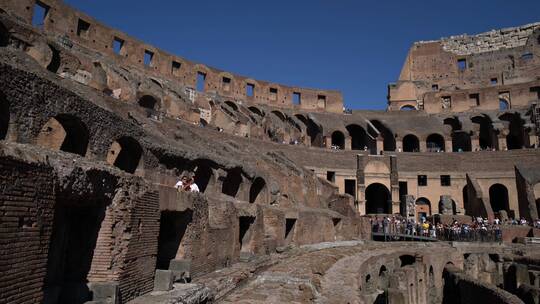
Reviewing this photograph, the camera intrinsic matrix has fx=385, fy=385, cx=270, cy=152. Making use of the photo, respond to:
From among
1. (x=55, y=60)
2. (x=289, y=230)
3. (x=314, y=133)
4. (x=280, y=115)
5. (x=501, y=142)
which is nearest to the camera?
(x=289, y=230)

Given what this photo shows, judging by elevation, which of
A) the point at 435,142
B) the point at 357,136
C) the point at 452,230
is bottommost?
the point at 452,230

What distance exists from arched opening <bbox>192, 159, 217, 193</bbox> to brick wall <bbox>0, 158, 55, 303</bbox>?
385 inches

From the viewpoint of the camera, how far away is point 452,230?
22234 mm

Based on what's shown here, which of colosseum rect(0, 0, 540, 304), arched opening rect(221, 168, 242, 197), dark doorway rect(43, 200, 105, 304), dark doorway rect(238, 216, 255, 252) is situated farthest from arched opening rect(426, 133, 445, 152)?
dark doorway rect(43, 200, 105, 304)

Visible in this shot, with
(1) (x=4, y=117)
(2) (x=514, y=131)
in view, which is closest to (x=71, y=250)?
(1) (x=4, y=117)

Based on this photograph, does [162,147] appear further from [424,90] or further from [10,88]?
[424,90]

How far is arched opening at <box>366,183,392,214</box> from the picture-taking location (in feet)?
123

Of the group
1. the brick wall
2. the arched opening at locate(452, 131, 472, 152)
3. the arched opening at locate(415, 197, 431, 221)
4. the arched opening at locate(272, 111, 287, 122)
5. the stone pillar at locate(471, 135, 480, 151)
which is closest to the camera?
the brick wall

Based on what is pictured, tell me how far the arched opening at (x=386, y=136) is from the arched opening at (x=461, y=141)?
6.49 meters

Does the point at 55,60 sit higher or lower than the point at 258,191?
higher

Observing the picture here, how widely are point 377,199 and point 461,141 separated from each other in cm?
1144

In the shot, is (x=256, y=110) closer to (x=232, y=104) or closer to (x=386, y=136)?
(x=232, y=104)

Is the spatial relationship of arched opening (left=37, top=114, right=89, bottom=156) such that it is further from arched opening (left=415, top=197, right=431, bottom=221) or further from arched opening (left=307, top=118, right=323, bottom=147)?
arched opening (left=415, top=197, right=431, bottom=221)

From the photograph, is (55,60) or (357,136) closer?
(55,60)
